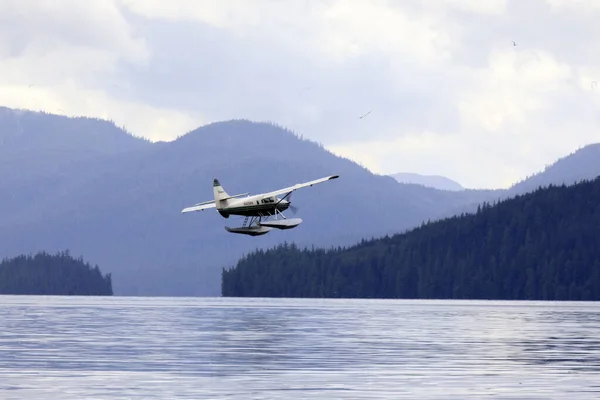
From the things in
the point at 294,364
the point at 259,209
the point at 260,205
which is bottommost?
the point at 294,364

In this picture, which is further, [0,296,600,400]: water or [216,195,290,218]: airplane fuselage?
[216,195,290,218]: airplane fuselage

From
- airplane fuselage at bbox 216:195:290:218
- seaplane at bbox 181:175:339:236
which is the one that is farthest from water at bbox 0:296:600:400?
airplane fuselage at bbox 216:195:290:218

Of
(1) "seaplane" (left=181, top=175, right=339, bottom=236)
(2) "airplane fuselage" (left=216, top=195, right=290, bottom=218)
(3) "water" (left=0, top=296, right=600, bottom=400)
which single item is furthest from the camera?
(2) "airplane fuselage" (left=216, top=195, right=290, bottom=218)

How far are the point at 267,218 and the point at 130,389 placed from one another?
256ft

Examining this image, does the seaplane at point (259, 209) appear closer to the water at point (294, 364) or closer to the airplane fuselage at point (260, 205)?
the airplane fuselage at point (260, 205)

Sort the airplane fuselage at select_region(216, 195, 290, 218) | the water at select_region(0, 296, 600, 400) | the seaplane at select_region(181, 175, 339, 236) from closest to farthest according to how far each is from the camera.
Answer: the water at select_region(0, 296, 600, 400), the seaplane at select_region(181, 175, 339, 236), the airplane fuselage at select_region(216, 195, 290, 218)

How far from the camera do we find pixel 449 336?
11069 cm

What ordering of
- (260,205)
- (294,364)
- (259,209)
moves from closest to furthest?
(294,364)
(260,205)
(259,209)

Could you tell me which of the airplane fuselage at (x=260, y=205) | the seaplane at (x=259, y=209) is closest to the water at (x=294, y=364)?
the seaplane at (x=259, y=209)

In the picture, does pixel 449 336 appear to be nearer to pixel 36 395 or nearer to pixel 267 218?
pixel 267 218

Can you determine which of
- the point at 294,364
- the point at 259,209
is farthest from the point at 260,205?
the point at 294,364

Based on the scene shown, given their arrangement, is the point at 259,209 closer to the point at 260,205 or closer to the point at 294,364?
the point at 260,205

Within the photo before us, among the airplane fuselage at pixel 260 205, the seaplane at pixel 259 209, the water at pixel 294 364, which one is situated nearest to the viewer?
the water at pixel 294 364

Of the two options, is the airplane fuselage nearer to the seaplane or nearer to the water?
A: the seaplane
